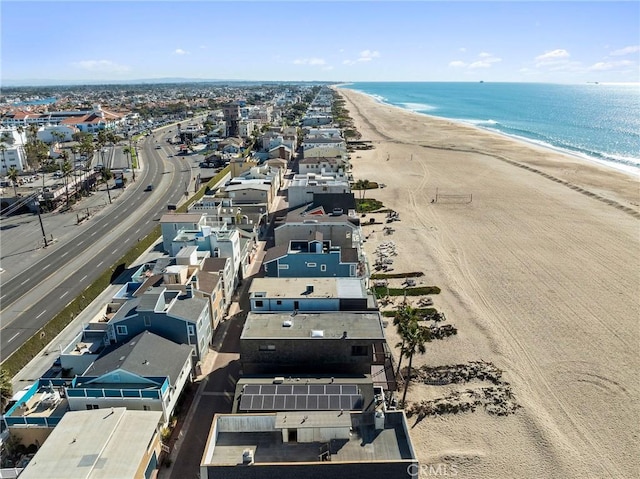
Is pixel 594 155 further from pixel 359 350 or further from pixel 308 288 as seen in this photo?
pixel 359 350

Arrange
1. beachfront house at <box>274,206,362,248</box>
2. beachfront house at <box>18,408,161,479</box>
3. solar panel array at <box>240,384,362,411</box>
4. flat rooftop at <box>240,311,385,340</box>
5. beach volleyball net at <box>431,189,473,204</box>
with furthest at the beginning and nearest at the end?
beach volleyball net at <box>431,189,473,204</box> < beachfront house at <box>274,206,362,248</box> < flat rooftop at <box>240,311,385,340</box> < solar panel array at <box>240,384,362,411</box> < beachfront house at <box>18,408,161,479</box>

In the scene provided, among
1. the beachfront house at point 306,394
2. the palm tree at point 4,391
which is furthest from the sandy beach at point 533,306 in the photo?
the palm tree at point 4,391

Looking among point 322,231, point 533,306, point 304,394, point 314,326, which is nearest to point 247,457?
point 304,394

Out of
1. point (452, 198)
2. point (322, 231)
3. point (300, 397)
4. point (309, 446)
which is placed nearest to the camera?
point (309, 446)

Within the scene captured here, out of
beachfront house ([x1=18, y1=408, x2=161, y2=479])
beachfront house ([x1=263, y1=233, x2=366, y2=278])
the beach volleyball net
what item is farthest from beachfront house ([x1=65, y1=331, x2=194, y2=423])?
the beach volleyball net

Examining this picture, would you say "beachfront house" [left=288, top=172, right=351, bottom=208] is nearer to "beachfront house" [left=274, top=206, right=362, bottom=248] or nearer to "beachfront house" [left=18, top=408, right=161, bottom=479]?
"beachfront house" [left=274, top=206, right=362, bottom=248]

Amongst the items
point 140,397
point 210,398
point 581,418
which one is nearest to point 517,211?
point 581,418

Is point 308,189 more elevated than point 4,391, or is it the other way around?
point 308,189
